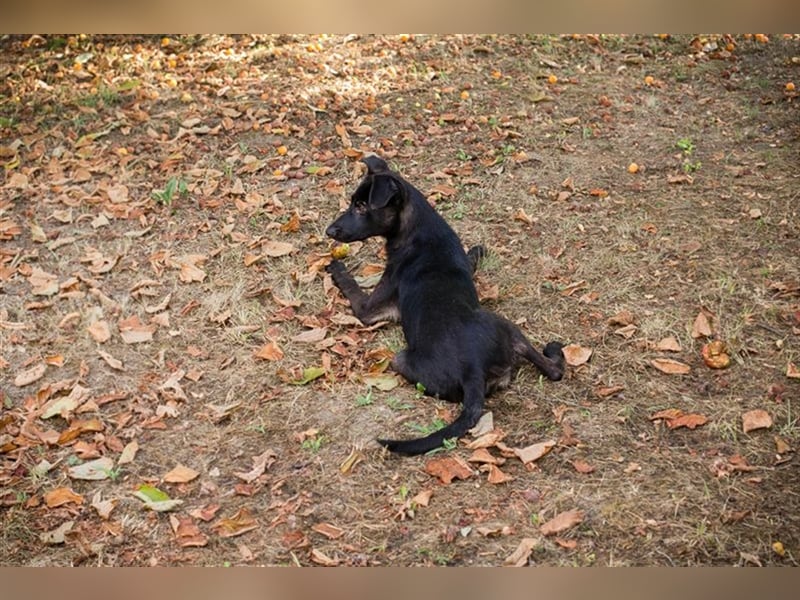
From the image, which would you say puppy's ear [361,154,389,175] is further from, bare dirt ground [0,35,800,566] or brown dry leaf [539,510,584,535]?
brown dry leaf [539,510,584,535]

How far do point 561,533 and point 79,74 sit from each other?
8619 millimetres

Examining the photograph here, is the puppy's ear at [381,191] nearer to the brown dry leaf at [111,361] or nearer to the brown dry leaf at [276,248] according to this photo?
the brown dry leaf at [276,248]

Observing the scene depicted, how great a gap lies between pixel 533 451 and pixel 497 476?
304 millimetres

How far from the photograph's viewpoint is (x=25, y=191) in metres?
8.77

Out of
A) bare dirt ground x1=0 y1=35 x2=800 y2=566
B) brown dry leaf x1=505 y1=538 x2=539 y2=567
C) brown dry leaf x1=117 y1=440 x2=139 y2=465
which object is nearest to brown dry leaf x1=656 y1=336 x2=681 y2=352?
bare dirt ground x1=0 y1=35 x2=800 y2=566

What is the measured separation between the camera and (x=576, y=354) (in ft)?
20.3

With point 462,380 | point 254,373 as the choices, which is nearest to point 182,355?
point 254,373

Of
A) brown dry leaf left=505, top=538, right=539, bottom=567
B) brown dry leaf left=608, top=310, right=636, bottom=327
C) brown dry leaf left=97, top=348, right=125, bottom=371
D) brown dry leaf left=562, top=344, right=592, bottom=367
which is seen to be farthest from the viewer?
brown dry leaf left=608, top=310, right=636, bottom=327

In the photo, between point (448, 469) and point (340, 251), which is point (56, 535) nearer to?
point (448, 469)

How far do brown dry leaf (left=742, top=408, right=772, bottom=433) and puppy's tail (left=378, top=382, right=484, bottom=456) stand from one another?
1.60 m

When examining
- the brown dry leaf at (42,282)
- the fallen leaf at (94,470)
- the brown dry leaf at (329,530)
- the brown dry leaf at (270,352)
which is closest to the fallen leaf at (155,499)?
the fallen leaf at (94,470)

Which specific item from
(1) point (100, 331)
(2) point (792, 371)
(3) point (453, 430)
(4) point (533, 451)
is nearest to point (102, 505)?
(1) point (100, 331)

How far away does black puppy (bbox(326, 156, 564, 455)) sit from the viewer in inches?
223

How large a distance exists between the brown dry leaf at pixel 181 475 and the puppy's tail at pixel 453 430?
1.15 meters
